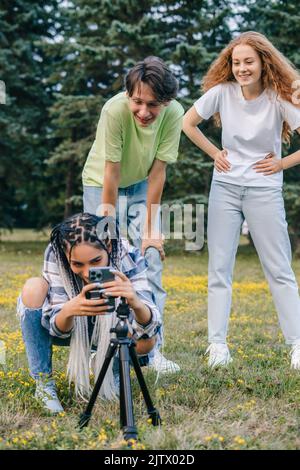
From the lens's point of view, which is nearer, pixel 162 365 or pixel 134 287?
pixel 134 287

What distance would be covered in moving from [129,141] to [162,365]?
4.45 feet

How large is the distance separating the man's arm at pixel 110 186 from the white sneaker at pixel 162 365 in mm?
919

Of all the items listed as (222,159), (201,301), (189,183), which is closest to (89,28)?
(189,183)

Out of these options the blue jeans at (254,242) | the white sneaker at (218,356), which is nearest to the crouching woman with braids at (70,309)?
the white sneaker at (218,356)

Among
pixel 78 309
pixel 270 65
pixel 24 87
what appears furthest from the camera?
pixel 24 87

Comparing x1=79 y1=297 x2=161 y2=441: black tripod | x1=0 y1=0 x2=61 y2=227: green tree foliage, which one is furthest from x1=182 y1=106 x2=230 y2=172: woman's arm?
x1=0 y1=0 x2=61 y2=227: green tree foliage

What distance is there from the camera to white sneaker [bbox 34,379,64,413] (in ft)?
10.3

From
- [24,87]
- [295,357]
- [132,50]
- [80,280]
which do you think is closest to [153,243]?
[80,280]

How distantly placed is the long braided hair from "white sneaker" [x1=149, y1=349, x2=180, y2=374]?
60 centimetres

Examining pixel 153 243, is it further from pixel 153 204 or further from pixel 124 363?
pixel 124 363

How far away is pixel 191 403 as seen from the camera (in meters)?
3.29

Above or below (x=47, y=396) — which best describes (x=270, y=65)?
above

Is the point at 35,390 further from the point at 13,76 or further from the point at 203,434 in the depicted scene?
the point at 13,76

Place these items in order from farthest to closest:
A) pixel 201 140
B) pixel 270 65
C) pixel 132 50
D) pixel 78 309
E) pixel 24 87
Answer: pixel 24 87, pixel 132 50, pixel 201 140, pixel 270 65, pixel 78 309
